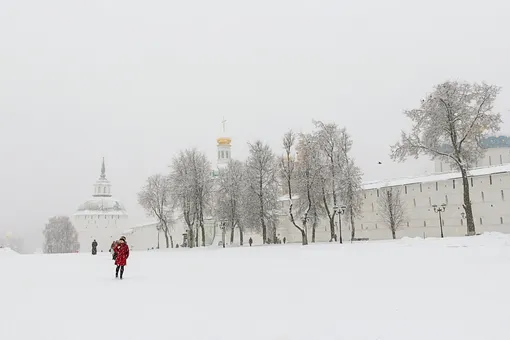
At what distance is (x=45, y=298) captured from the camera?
11945 millimetres

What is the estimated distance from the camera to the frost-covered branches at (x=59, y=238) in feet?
322

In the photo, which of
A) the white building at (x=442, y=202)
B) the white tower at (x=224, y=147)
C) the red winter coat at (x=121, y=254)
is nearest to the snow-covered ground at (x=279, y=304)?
the red winter coat at (x=121, y=254)

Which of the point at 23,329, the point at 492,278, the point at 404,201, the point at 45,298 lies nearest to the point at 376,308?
the point at 492,278

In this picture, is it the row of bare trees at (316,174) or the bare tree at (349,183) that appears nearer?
the row of bare trees at (316,174)

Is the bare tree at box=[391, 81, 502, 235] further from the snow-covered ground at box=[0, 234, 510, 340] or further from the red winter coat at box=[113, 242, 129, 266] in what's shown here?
the red winter coat at box=[113, 242, 129, 266]

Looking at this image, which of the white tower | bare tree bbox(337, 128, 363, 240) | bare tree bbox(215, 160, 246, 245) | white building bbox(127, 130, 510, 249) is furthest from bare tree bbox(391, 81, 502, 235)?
the white tower

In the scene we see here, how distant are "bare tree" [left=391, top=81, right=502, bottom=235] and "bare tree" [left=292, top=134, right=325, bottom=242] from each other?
9.23 meters

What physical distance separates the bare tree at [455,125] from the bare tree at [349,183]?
26.4ft

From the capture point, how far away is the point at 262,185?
4388cm

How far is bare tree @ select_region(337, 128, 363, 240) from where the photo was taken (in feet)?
128

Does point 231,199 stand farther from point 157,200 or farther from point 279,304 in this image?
point 279,304

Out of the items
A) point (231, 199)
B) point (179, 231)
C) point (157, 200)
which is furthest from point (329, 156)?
point (179, 231)

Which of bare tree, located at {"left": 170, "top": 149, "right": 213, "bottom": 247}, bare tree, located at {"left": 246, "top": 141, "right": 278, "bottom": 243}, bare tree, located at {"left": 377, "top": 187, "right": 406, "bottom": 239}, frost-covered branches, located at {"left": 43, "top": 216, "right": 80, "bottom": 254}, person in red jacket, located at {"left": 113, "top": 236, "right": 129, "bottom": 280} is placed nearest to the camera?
person in red jacket, located at {"left": 113, "top": 236, "right": 129, "bottom": 280}

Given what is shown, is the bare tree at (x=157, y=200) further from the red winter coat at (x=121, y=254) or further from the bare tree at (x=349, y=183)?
the red winter coat at (x=121, y=254)
